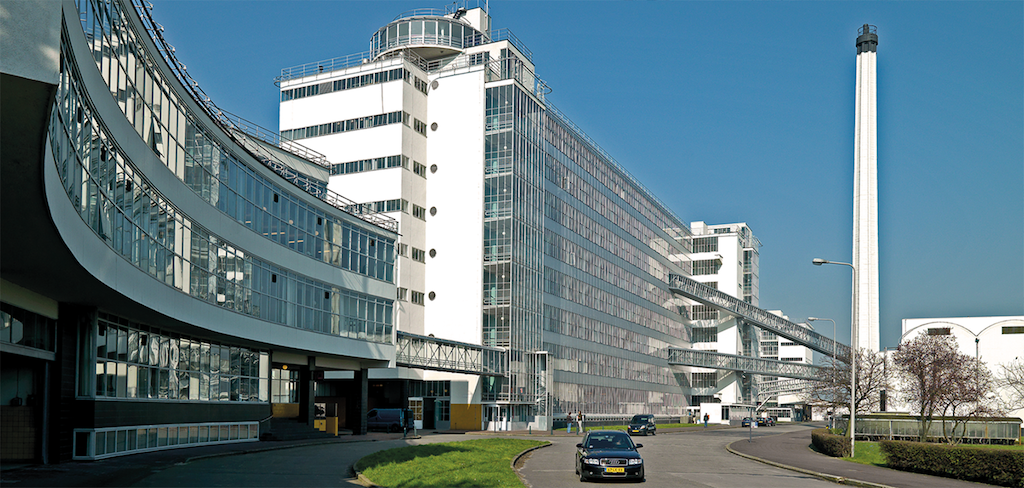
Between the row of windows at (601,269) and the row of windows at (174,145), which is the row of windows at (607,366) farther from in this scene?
the row of windows at (174,145)

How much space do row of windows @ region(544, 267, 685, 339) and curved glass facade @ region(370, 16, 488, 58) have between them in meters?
22.3

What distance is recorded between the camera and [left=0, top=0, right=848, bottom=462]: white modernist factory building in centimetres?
2130

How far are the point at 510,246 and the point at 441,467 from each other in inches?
1840

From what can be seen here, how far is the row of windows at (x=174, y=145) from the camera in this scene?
21.2m

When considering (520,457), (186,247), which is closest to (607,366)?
(520,457)

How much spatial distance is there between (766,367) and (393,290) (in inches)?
2873

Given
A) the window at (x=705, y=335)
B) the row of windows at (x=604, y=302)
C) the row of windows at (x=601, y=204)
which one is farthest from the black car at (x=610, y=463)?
the window at (x=705, y=335)

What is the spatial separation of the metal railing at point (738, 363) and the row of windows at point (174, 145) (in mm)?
74300

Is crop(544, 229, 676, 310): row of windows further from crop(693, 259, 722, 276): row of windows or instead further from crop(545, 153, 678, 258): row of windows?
crop(693, 259, 722, 276): row of windows

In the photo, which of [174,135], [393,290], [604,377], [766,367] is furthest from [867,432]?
[766,367]

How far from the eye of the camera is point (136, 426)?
1238 inches

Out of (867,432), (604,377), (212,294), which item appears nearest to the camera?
(212,294)

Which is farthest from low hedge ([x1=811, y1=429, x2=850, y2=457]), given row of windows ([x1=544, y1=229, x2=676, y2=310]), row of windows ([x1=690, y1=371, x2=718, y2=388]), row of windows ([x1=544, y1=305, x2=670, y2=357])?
row of windows ([x1=690, y1=371, x2=718, y2=388])

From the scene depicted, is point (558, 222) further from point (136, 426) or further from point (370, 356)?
point (136, 426)
